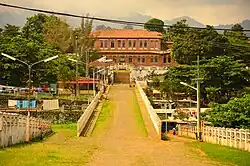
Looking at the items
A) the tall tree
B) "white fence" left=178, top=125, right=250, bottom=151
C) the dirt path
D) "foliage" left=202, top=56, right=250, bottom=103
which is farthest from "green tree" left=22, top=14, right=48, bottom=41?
"white fence" left=178, top=125, right=250, bottom=151

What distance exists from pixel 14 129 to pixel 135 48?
81340 millimetres

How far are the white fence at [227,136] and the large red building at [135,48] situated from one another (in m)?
67.2

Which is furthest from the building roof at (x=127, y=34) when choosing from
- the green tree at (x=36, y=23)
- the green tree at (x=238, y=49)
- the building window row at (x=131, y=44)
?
the green tree at (x=238, y=49)

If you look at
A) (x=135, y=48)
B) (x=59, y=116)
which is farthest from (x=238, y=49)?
(x=59, y=116)

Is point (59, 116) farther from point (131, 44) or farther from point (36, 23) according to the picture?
point (131, 44)

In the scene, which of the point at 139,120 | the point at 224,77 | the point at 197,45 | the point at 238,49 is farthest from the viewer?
the point at 238,49

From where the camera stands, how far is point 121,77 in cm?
8312

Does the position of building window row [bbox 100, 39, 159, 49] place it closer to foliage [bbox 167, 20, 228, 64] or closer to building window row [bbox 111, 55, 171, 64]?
building window row [bbox 111, 55, 171, 64]

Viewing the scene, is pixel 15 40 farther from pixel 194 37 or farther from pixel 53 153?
pixel 53 153

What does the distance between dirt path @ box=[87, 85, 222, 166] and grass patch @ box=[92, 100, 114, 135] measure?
26 cm

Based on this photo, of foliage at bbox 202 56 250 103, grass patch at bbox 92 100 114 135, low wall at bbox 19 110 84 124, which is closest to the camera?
grass patch at bbox 92 100 114 135

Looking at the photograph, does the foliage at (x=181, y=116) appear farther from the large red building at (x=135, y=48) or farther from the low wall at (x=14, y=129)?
the large red building at (x=135, y=48)

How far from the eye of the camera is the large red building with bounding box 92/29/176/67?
4080 inches

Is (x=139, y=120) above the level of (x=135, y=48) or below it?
below
